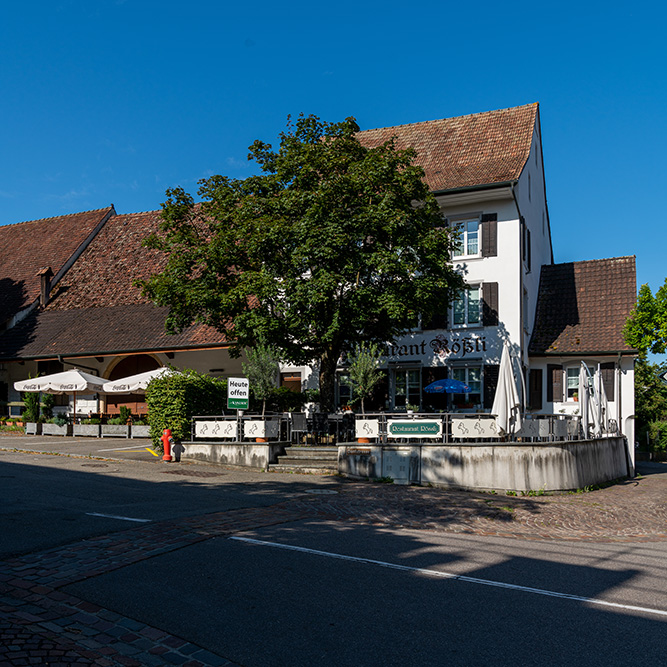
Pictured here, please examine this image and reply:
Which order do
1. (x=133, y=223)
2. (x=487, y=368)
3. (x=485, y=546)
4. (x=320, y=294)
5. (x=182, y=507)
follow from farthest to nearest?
(x=133, y=223) → (x=487, y=368) → (x=320, y=294) → (x=182, y=507) → (x=485, y=546)

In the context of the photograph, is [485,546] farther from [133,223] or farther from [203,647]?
[133,223]

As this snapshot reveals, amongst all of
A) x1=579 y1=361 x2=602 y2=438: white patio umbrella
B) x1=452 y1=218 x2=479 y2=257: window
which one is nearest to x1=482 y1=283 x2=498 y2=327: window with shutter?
x1=452 y1=218 x2=479 y2=257: window

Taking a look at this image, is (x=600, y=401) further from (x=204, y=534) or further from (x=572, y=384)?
(x=204, y=534)

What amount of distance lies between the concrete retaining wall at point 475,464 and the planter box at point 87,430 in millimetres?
12743

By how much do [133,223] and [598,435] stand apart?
26766mm

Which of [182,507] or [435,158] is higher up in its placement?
[435,158]

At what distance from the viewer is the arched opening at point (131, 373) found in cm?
3060

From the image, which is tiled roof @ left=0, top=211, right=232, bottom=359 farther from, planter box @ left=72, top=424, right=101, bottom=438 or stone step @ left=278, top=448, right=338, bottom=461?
stone step @ left=278, top=448, right=338, bottom=461

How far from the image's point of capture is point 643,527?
1213 cm

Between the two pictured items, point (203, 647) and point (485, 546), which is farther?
point (485, 546)

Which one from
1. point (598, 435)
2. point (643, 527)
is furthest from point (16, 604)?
point (598, 435)

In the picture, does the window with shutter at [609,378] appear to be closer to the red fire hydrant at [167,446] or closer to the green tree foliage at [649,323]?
the green tree foliage at [649,323]

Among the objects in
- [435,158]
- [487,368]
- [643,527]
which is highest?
[435,158]

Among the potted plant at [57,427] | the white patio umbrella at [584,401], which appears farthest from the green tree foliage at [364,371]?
the potted plant at [57,427]
